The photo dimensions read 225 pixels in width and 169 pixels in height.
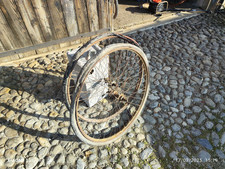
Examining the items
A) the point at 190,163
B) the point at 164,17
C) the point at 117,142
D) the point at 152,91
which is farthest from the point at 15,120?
the point at 164,17

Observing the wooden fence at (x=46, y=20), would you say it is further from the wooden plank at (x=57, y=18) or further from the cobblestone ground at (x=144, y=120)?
the cobblestone ground at (x=144, y=120)

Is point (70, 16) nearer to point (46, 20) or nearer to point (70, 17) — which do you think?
point (70, 17)

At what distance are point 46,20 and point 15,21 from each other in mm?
633

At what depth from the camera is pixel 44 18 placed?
382 centimetres

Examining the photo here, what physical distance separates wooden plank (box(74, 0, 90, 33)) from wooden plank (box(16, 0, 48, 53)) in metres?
0.95

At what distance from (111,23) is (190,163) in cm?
374

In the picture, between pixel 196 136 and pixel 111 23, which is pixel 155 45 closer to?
pixel 111 23

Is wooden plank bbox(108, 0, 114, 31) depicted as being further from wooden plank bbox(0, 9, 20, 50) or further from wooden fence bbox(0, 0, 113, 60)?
wooden plank bbox(0, 9, 20, 50)

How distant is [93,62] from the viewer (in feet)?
6.56

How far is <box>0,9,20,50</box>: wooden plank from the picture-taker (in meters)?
3.56

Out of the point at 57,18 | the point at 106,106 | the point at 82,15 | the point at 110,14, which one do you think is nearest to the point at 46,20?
the point at 57,18

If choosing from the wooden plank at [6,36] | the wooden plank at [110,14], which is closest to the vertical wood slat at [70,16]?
the wooden plank at [110,14]

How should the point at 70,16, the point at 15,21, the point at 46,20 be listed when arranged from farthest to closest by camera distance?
1. the point at 70,16
2. the point at 46,20
3. the point at 15,21

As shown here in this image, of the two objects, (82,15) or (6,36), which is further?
(82,15)
